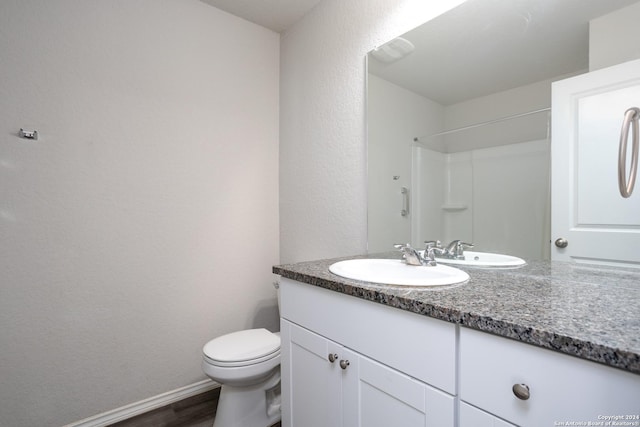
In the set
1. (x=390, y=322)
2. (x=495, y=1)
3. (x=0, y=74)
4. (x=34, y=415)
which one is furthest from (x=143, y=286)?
(x=495, y=1)

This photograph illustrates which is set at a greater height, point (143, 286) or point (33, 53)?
point (33, 53)

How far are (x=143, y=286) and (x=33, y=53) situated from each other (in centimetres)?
127

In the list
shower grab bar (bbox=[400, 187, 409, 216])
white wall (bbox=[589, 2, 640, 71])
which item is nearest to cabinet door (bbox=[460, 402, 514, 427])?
shower grab bar (bbox=[400, 187, 409, 216])

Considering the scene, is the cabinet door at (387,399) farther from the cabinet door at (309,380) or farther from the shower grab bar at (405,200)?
the shower grab bar at (405,200)

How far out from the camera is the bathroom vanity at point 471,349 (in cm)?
49

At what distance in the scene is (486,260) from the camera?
116 cm

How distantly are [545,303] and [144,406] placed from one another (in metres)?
2.01

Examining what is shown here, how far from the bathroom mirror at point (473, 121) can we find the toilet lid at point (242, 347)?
0.73m

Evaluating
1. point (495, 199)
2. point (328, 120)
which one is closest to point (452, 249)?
point (495, 199)

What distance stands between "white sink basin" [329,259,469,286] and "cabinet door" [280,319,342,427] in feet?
0.80

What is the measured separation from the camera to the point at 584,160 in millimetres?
938

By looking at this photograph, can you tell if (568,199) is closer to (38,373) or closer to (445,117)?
(445,117)

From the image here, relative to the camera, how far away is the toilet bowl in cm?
139

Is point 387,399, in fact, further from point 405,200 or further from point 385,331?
point 405,200
